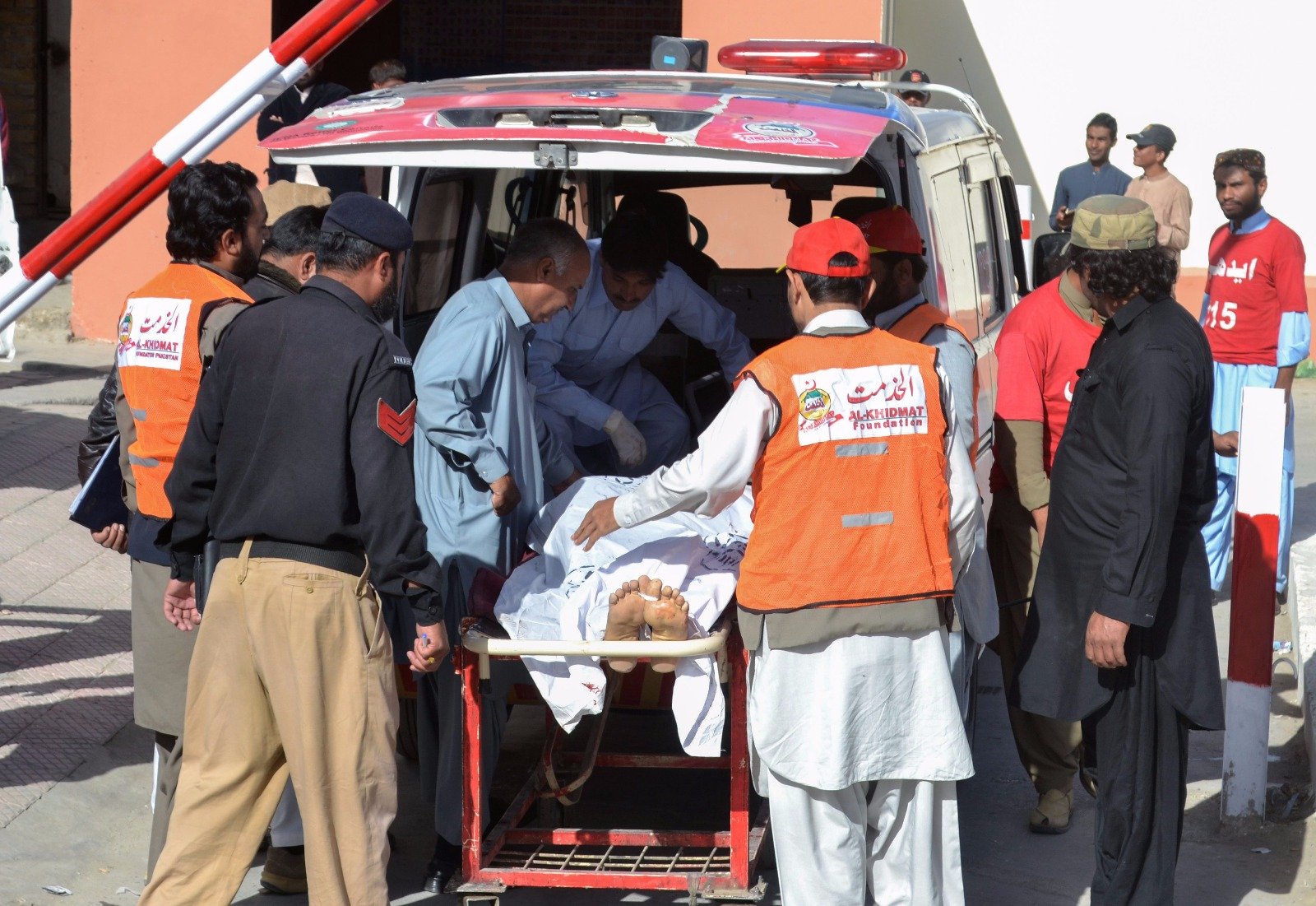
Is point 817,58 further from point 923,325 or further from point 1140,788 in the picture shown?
point 1140,788

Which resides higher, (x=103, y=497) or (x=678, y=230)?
(x=678, y=230)

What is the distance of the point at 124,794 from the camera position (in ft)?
16.5

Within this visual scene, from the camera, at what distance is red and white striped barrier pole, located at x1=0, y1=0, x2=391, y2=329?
3.84m

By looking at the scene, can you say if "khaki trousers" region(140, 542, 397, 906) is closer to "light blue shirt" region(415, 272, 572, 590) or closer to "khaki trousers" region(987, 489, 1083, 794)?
"light blue shirt" region(415, 272, 572, 590)

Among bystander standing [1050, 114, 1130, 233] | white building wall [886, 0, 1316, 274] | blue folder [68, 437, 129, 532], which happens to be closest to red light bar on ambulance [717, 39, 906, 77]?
blue folder [68, 437, 129, 532]

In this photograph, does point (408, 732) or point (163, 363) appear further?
point (408, 732)

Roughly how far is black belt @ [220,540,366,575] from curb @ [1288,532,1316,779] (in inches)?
127

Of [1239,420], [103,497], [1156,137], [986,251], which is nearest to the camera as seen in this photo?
[103,497]

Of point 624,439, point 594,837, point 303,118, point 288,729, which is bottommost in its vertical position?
point 594,837

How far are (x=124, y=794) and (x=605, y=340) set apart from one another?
2.15 m

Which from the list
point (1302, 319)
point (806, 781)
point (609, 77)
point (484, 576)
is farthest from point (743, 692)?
point (1302, 319)

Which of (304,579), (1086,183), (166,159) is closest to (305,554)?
(304,579)

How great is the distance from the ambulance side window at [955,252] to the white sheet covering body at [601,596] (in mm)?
1121

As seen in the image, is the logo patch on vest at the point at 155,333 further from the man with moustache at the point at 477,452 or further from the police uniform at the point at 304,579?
the man with moustache at the point at 477,452
